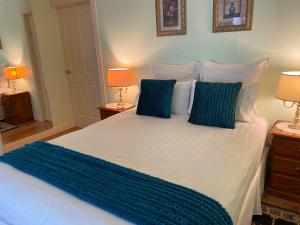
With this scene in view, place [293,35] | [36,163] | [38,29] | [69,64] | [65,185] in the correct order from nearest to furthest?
[65,185], [36,163], [293,35], [38,29], [69,64]

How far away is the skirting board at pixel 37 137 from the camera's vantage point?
336 cm

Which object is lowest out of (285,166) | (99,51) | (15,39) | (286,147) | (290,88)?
(285,166)

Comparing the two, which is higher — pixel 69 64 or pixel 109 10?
pixel 109 10

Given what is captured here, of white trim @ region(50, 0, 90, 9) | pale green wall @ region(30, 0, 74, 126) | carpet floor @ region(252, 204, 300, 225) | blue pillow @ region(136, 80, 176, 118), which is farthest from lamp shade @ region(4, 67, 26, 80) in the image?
carpet floor @ region(252, 204, 300, 225)

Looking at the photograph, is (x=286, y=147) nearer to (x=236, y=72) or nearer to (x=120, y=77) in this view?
(x=236, y=72)

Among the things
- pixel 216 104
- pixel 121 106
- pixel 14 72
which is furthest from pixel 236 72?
pixel 14 72

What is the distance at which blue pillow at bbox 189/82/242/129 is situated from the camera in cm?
202

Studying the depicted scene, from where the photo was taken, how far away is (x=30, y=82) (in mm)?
3369

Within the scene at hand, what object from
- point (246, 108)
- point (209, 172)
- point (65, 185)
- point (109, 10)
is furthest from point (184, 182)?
point (109, 10)

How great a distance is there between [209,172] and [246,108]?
0.98 metres

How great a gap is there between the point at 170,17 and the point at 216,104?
1.26 m

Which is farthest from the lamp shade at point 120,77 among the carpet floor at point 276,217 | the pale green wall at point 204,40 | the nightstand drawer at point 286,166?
the carpet floor at point 276,217

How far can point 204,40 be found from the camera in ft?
8.46

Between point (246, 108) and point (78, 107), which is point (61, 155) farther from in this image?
point (78, 107)
